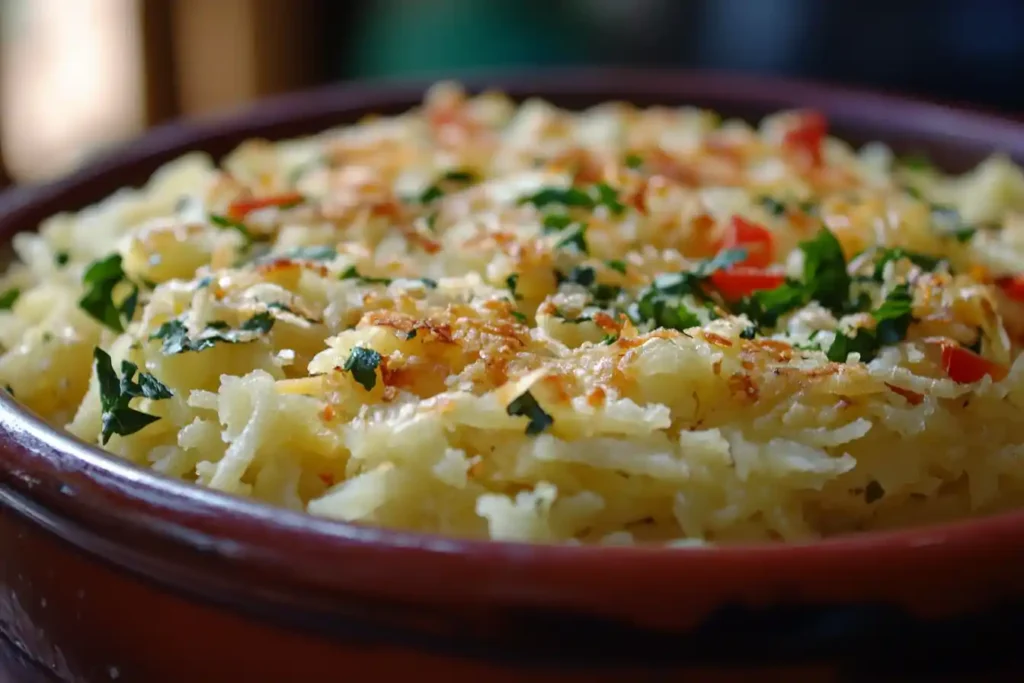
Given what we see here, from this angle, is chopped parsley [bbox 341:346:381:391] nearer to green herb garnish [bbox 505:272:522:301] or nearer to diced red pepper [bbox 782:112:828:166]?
green herb garnish [bbox 505:272:522:301]

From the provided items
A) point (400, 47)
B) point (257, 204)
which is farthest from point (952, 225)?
point (400, 47)

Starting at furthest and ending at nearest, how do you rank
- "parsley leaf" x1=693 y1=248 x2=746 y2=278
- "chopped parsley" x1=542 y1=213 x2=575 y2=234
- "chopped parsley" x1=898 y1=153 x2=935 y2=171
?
"chopped parsley" x1=898 y1=153 x2=935 y2=171 → "chopped parsley" x1=542 y1=213 x2=575 y2=234 → "parsley leaf" x1=693 y1=248 x2=746 y2=278

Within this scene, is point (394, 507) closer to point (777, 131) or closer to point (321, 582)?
point (321, 582)

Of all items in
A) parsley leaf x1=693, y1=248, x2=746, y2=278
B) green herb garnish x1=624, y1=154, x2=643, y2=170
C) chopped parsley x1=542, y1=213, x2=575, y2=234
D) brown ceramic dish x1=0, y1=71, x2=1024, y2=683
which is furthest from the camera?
Answer: green herb garnish x1=624, y1=154, x2=643, y2=170

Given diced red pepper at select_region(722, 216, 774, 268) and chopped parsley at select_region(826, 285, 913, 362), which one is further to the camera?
diced red pepper at select_region(722, 216, 774, 268)

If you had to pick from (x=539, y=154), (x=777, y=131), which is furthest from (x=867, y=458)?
(x=777, y=131)

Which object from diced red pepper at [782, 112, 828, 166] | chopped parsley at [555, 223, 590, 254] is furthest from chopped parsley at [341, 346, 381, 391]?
diced red pepper at [782, 112, 828, 166]

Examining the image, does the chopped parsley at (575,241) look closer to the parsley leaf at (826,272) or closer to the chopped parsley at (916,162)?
the parsley leaf at (826,272)
